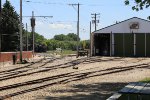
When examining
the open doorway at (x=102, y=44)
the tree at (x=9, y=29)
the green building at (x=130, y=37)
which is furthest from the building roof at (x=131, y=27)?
the tree at (x=9, y=29)

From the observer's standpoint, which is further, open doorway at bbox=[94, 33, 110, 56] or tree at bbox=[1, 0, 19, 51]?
tree at bbox=[1, 0, 19, 51]

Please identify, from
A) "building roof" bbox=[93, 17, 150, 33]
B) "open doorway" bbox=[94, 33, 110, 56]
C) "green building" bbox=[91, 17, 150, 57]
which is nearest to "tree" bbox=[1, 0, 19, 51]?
"open doorway" bbox=[94, 33, 110, 56]

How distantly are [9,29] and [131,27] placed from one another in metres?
27.1

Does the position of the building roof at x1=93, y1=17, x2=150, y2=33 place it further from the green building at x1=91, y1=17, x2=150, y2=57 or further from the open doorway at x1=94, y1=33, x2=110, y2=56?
the open doorway at x1=94, y1=33, x2=110, y2=56

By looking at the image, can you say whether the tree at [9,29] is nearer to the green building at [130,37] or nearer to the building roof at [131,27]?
the green building at [130,37]

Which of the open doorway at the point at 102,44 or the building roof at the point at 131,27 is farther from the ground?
the building roof at the point at 131,27

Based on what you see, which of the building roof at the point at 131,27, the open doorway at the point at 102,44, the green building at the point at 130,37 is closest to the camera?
the green building at the point at 130,37

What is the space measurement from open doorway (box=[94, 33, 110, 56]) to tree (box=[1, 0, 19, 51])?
16119 mm

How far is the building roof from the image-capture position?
64.5 m

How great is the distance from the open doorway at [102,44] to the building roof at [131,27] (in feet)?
13.6

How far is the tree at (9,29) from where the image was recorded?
7900 centimetres

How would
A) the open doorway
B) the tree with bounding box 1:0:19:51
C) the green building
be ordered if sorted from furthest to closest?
1. the tree with bounding box 1:0:19:51
2. the open doorway
3. the green building

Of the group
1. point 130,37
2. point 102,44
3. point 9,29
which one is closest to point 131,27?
point 130,37

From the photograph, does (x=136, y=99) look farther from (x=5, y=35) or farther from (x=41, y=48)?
(x=41, y=48)
